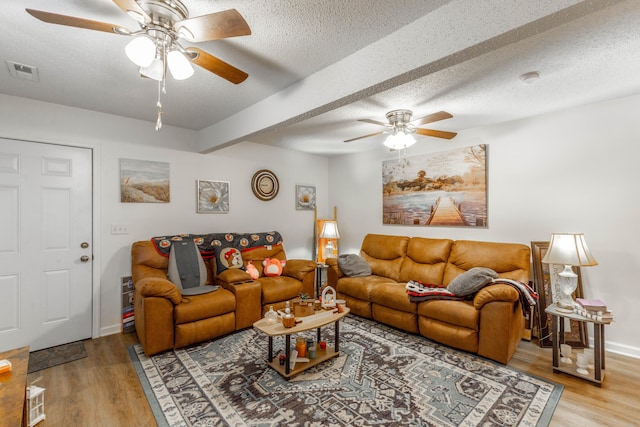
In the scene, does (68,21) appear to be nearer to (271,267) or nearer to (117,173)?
(117,173)

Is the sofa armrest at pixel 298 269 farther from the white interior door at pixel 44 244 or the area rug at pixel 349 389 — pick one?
the white interior door at pixel 44 244

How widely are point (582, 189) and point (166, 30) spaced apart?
3807mm

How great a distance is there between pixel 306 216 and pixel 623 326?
4.06 meters

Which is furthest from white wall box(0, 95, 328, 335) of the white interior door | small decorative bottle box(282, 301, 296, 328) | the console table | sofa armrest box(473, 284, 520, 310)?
sofa armrest box(473, 284, 520, 310)

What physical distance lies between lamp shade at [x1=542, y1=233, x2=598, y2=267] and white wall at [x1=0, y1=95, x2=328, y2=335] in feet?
11.6

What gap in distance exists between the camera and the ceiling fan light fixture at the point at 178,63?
4.76ft

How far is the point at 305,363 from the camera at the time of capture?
7.92 ft

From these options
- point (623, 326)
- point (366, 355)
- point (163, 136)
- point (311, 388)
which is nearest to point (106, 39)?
point (163, 136)

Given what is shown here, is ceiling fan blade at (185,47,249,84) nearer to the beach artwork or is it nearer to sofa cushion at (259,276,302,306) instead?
the beach artwork

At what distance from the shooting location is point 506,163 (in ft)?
11.1

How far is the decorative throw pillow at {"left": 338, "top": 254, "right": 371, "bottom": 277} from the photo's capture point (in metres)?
3.89

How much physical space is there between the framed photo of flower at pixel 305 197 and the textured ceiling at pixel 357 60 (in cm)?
197

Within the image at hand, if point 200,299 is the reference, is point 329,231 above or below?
above

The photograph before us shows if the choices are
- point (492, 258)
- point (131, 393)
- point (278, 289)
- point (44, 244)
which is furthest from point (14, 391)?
point (492, 258)
